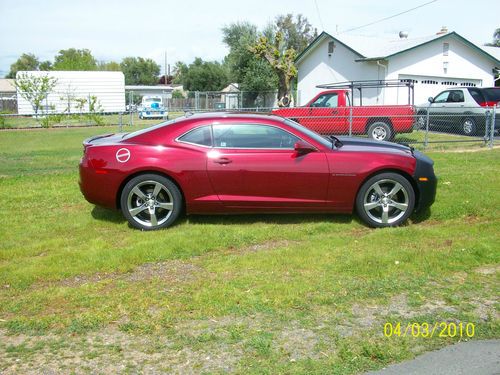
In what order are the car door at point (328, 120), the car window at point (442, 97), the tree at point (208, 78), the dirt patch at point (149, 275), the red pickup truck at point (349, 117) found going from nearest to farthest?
the dirt patch at point (149, 275) → the red pickup truck at point (349, 117) → the car door at point (328, 120) → the car window at point (442, 97) → the tree at point (208, 78)

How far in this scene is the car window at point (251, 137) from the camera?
6402 millimetres

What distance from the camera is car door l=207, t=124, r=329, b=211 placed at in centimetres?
624

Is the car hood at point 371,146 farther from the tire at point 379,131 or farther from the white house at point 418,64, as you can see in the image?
the white house at point 418,64

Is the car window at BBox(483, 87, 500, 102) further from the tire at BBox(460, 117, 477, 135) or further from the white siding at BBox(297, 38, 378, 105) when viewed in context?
the white siding at BBox(297, 38, 378, 105)

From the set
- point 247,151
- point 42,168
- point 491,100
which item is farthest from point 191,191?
point 491,100

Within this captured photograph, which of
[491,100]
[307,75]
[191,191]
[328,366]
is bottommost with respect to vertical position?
[328,366]

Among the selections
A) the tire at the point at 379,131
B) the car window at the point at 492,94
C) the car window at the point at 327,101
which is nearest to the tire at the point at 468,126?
the car window at the point at 492,94

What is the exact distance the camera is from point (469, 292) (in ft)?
14.5

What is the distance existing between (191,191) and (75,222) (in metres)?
1.66

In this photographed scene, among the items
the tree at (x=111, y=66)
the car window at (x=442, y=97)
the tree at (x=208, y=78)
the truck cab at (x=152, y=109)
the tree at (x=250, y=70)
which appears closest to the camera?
the car window at (x=442, y=97)

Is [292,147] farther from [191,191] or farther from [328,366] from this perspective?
[328,366]

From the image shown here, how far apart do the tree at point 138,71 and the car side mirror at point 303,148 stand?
303ft

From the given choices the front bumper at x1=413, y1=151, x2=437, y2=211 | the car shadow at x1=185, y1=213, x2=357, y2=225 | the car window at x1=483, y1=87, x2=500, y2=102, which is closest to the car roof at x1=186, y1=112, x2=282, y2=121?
the car shadow at x1=185, y1=213, x2=357, y2=225

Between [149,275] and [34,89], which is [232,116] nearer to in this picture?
[149,275]
